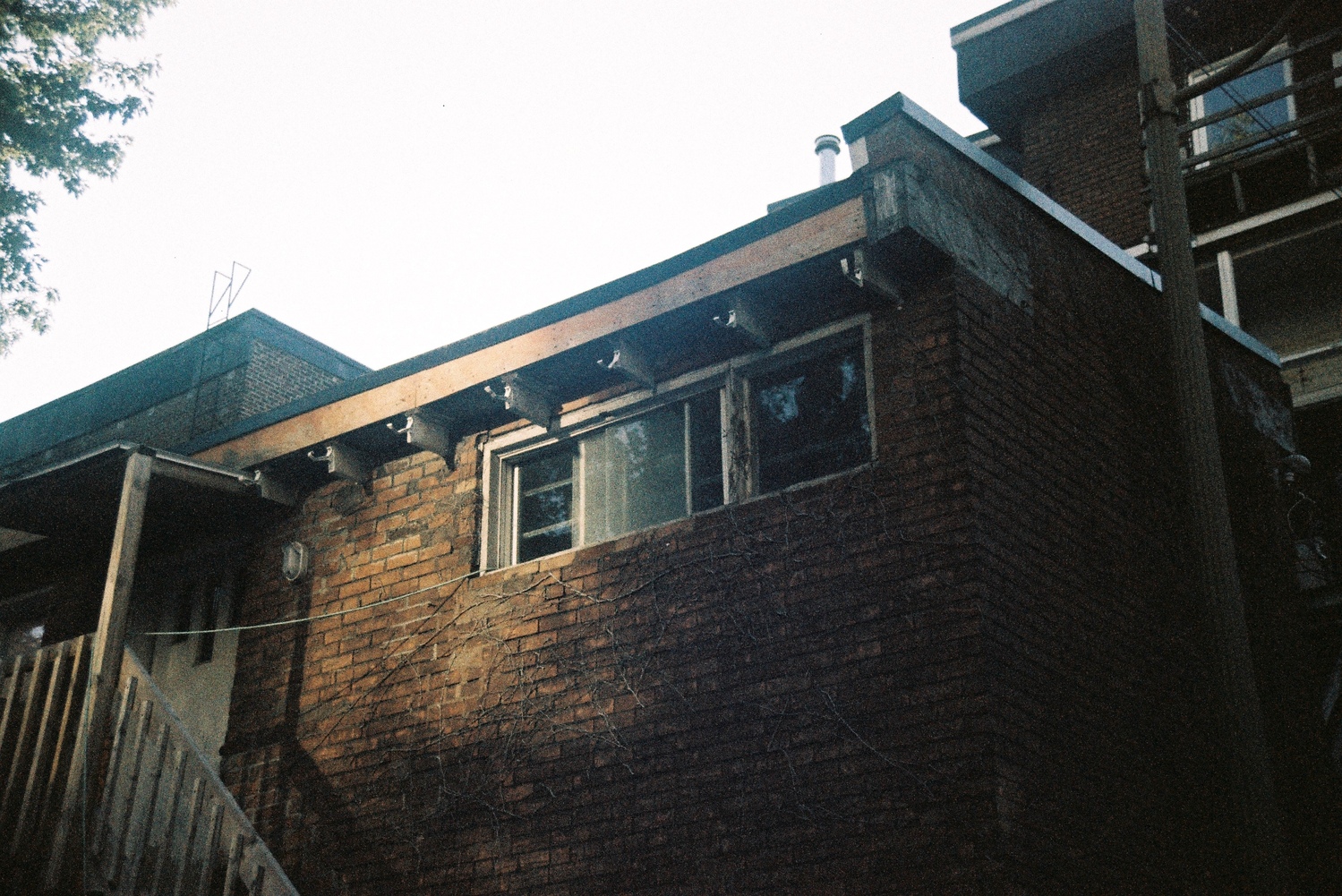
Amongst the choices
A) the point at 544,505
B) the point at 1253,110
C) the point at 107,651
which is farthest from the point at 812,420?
the point at 1253,110

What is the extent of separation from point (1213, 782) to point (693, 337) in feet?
14.0

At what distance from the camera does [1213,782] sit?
27.0 ft

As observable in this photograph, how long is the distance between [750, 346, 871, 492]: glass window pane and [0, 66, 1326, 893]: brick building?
19 millimetres

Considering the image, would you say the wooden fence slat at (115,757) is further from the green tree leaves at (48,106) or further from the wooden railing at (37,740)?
the green tree leaves at (48,106)

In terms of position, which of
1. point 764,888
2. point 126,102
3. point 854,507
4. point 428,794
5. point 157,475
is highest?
point 126,102

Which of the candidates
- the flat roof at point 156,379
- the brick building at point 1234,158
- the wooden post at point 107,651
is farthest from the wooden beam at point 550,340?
the brick building at point 1234,158

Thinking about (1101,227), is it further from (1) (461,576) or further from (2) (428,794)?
(2) (428,794)

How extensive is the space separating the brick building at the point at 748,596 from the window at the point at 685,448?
2 cm

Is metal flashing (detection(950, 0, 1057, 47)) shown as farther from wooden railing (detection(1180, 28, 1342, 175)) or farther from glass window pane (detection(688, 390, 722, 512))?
glass window pane (detection(688, 390, 722, 512))

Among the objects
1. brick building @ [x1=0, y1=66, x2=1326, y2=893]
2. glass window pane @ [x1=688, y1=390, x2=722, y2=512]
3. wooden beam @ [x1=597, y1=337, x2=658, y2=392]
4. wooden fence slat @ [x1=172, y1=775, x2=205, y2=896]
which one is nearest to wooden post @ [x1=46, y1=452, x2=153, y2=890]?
brick building @ [x1=0, y1=66, x2=1326, y2=893]

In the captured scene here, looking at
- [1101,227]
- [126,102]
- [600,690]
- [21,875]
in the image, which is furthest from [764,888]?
[126,102]

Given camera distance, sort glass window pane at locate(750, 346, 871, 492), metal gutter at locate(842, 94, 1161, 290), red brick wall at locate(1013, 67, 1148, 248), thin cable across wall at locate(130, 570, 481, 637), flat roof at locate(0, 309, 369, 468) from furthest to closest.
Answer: red brick wall at locate(1013, 67, 1148, 248) → flat roof at locate(0, 309, 369, 468) → thin cable across wall at locate(130, 570, 481, 637) → glass window pane at locate(750, 346, 871, 492) → metal gutter at locate(842, 94, 1161, 290)

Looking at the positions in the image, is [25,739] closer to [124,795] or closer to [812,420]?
[124,795]

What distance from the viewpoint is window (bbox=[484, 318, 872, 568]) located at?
308 inches
